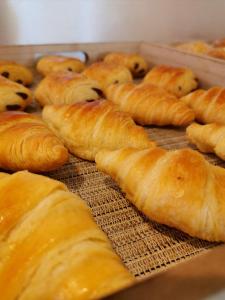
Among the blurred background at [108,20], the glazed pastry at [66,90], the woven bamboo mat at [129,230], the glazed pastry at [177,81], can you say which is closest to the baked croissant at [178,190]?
the woven bamboo mat at [129,230]

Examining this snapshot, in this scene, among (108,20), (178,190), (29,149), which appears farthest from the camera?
(108,20)

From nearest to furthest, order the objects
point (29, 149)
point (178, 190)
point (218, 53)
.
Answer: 1. point (178, 190)
2. point (29, 149)
3. point (218, 53)

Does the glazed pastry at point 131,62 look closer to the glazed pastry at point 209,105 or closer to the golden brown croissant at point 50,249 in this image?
the glazed pastry at point 209,105

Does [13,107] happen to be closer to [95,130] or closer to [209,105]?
[95,130]

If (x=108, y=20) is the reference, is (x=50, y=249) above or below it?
below

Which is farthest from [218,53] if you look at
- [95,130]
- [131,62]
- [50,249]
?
[50,249]

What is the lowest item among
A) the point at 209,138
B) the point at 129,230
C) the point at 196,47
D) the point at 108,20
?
the point at 129,230

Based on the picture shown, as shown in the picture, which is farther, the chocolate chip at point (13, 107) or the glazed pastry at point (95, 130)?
the chocolate chip at point (13, 107)

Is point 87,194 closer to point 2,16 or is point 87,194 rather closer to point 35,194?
point 35,194
